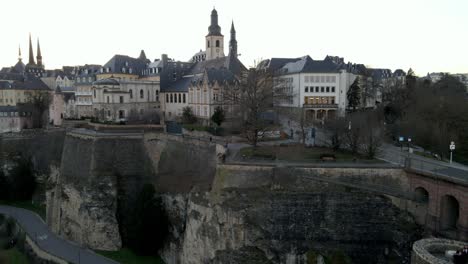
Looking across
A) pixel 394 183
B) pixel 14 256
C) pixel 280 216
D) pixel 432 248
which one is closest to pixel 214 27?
pixel 14 256

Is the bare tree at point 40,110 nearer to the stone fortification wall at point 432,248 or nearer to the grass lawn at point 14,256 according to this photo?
the grass lawn at point 14,256

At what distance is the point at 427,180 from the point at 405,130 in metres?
12.8

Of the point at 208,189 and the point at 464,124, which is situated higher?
the point at 464,124

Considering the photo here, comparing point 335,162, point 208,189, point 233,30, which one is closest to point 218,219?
point 208,189

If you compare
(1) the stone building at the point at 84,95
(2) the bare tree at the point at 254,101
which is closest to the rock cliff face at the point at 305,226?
(2) the bare tree at the point at 254,101

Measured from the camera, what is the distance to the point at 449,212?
66.9 ft

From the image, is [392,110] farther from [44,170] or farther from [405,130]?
[44,170]

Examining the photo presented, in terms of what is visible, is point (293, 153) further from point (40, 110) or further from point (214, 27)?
point (40, 110)

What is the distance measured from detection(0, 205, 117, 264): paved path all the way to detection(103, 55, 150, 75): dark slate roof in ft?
89.4

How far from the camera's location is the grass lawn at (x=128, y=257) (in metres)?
29.2

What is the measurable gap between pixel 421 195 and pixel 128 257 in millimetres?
21295

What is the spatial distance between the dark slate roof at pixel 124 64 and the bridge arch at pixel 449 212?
5220 centimetres

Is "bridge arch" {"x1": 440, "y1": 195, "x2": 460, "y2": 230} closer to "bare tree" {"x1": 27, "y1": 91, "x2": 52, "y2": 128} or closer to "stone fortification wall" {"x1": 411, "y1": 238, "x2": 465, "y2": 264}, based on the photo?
"stone fortification wall" {"x1": 411, "y1": 238, "x2": 465, "y2": 264}

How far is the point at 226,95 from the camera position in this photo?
42719mm
